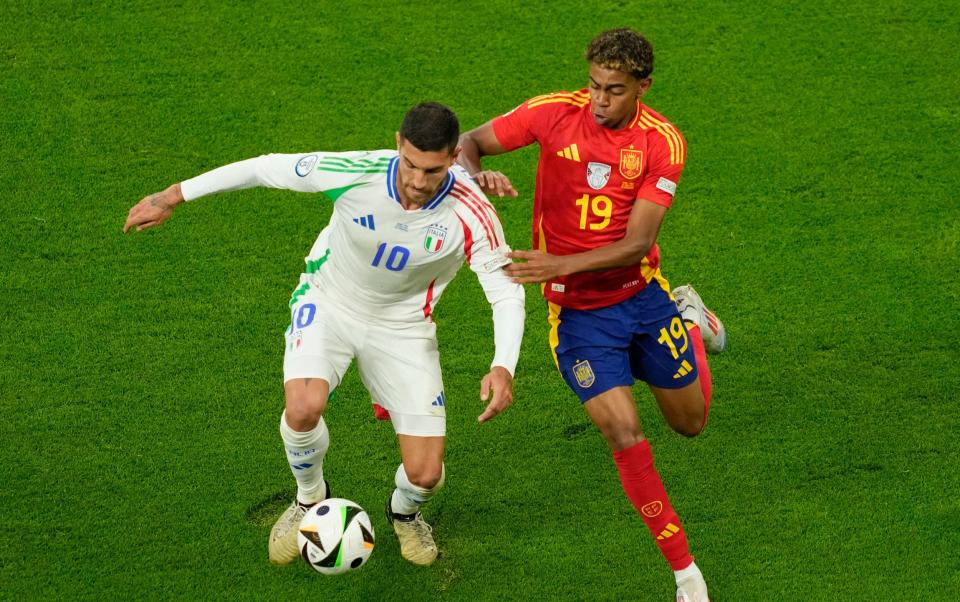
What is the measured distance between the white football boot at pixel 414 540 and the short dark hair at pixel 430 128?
1767 millimetres

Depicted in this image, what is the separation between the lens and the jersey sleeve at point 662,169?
5.70 metres

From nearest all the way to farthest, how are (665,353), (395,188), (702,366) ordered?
(395,188), (665,353), (702,366)

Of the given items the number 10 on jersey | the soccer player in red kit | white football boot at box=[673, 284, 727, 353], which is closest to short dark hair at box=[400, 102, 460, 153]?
the soccer player in red kit

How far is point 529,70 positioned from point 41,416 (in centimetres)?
412

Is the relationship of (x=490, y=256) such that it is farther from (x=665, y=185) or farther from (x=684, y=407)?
(x=684, y=407)

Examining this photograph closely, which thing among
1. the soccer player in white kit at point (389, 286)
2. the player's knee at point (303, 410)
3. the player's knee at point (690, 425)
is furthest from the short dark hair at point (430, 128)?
the player's knee at point (690, 425)

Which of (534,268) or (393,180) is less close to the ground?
(393,180)

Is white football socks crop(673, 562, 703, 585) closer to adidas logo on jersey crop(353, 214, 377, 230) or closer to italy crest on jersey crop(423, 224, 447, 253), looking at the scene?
italy crest on jersey crop(423, 224, 447, 253)

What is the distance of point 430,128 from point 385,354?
1145 millimetres

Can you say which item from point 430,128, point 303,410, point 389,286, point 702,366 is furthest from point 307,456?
point 702,366

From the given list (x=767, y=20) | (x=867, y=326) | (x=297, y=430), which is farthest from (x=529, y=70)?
(x=297, y=430)

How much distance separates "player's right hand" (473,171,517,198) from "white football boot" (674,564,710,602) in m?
1.84

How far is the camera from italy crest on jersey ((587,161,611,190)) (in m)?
5.80

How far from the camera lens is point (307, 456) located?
569 centimetres
